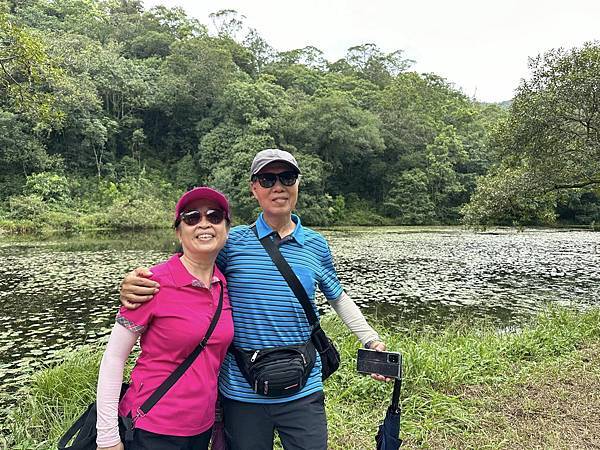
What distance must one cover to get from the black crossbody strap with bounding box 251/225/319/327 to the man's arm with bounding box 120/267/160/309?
467mm

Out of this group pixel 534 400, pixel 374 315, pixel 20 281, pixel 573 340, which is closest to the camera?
pixel 534 400

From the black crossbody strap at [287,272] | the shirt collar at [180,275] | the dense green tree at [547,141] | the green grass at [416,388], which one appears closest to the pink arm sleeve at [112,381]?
the shirt collar at [180,275]

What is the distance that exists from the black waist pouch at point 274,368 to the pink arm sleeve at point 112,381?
0.42 metres

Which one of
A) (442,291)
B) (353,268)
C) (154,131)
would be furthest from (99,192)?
(442,291)

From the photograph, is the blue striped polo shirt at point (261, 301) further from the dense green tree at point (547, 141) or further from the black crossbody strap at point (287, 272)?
the dense green tree at point (547, 141)

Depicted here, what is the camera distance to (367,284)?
1115 cm

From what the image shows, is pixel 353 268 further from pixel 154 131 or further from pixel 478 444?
pixel 154 131

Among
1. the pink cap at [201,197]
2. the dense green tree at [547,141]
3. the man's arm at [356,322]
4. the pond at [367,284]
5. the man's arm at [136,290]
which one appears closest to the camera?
the man's arm at [136,290]

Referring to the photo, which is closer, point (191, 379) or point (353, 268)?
point (191, 379)

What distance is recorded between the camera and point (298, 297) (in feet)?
5.83

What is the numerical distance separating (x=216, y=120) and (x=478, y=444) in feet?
113

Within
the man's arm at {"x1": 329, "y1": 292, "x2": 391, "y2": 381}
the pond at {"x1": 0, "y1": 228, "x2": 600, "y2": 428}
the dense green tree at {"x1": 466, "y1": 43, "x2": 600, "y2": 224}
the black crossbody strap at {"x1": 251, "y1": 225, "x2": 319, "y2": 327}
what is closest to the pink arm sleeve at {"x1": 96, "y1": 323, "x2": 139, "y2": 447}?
the black crossbody strap at {"x1": 251, "y1": 225, "x2": 319, "y2": 327}

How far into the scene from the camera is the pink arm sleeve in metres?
1.50

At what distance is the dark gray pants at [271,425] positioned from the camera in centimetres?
172
